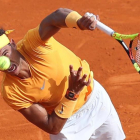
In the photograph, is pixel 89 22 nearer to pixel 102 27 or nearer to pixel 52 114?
pixel 102 27

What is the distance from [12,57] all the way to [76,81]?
0.64m

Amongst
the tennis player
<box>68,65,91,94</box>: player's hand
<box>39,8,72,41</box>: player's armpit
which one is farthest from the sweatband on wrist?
<box>39,8,72,41</box>: player's armpit

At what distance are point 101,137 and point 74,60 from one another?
1.14m

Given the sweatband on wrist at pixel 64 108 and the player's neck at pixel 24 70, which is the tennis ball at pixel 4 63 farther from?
the sweatband on wrist at pixel 64 108

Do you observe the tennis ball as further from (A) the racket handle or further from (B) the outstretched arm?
(A) the racket handle

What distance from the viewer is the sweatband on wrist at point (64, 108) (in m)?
3.50

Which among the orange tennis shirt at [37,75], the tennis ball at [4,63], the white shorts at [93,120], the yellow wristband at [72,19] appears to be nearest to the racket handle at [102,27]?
the yellow wristband at [72,19]

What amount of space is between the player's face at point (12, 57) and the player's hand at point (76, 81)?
0.51 metres

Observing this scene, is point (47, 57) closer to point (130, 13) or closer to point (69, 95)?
point (69, 95)

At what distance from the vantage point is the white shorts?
4.05 metres

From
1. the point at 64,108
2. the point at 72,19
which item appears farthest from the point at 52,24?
the point at 64,108

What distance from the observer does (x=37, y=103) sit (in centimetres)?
369

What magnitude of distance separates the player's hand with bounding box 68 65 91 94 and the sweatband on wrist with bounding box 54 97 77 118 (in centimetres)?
15

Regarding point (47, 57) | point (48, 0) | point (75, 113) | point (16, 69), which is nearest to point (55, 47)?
→ point (47, 57)
